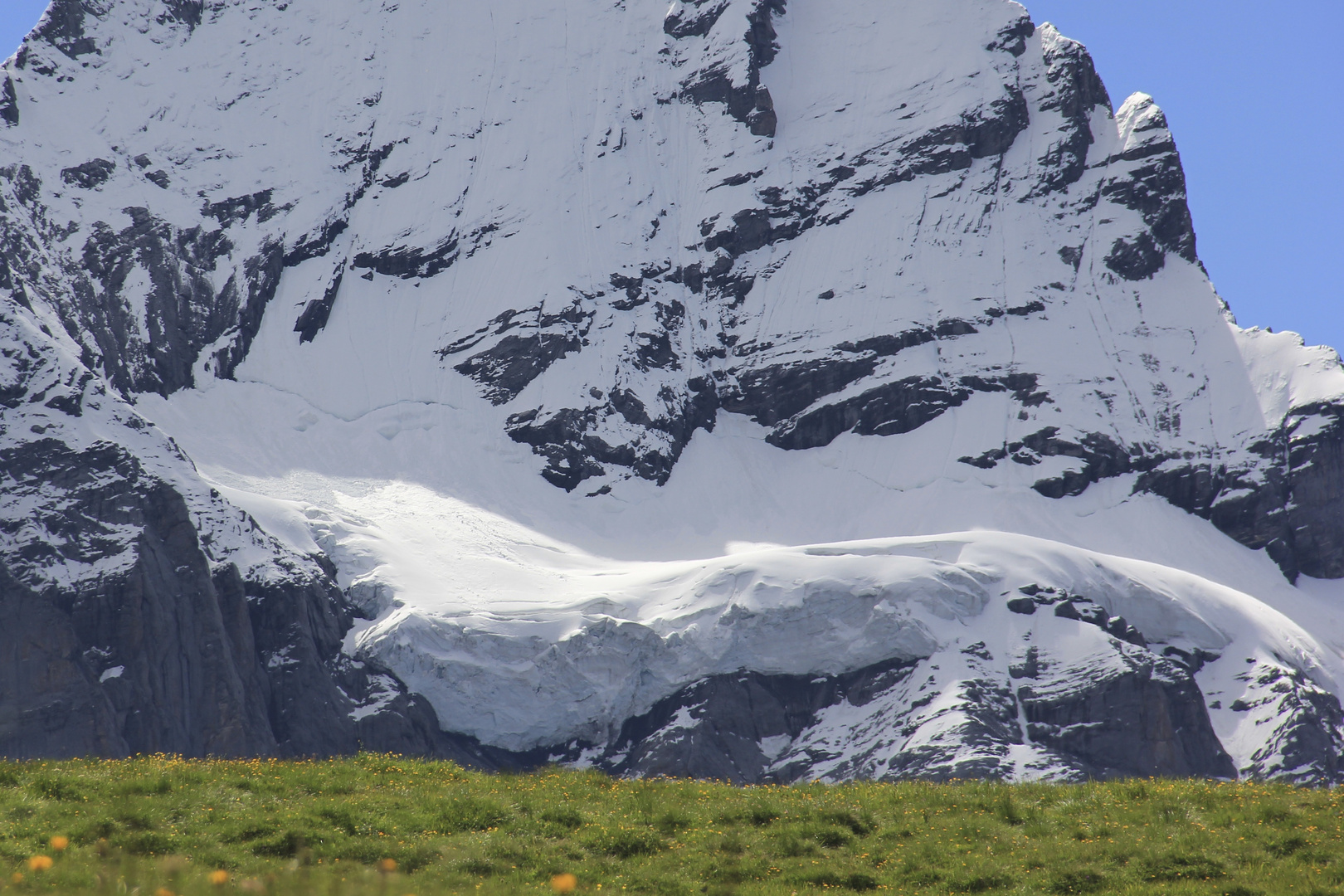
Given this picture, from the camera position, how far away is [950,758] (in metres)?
123

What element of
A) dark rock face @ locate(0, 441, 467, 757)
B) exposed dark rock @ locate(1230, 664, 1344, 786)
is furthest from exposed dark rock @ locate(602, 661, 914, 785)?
exposed dark rock @ locate(1230, 664, 1344, 786)

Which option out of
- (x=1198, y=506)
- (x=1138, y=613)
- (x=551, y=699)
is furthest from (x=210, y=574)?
(x=1198, y=506)

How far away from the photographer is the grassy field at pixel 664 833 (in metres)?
19.2

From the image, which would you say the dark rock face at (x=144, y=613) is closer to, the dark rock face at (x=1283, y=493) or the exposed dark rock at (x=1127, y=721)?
the exposed dark rock at (x=1127, y=721)

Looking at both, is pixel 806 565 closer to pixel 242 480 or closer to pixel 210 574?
pixel 210 574

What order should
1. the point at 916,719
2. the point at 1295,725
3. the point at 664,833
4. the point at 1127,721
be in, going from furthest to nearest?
the point at 1127,721 < the point at 1295,725 < the point at 916,719 < the point at 664,833

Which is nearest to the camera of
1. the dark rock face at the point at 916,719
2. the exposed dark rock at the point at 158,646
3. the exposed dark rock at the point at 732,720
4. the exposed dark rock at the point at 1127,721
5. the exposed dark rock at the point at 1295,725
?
the exposed dark rock at the point at 158,646

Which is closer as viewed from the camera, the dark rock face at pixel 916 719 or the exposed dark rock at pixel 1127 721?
the dark rock face at pixel 916 719

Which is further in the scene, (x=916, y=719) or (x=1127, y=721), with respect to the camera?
(x=1127, y=721)

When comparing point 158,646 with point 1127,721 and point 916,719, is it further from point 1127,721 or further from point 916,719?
point 1127,721

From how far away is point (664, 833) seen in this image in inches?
856

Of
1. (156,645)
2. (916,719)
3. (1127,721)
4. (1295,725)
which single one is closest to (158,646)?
(156,645)

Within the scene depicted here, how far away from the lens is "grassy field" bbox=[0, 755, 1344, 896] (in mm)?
19234

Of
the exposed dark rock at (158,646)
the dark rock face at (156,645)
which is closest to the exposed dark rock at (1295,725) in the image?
the exposed dark rock at (158,646)
